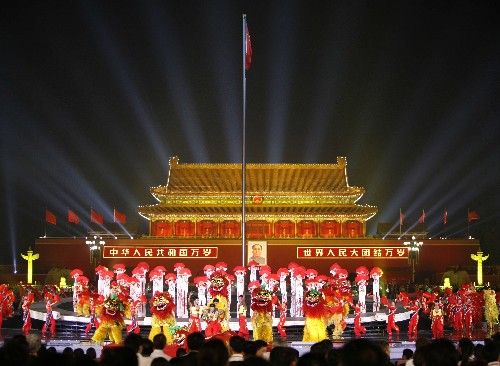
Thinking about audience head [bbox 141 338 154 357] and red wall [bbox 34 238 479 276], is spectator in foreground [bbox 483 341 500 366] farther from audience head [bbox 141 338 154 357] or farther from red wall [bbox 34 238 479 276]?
red wall [bbox 34 238 479 276]

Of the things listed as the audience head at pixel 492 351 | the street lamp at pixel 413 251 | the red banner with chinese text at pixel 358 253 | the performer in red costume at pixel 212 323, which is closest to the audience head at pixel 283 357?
the audience head at pixel 492 351

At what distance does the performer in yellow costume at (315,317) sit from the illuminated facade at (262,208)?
56.4ft

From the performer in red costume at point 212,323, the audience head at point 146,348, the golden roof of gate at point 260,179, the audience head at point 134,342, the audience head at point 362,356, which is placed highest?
the golden roof of gate at point 260,179

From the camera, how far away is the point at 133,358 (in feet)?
12.9

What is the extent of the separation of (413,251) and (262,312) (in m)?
17.9

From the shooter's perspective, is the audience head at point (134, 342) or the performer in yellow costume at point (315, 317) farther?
the performer in yellow costume at point (315, 317)

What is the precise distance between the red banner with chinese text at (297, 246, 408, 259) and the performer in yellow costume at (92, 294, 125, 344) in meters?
17.6

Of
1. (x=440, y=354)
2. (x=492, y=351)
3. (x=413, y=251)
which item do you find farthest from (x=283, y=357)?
(x=413, y=251)

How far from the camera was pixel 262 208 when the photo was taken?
109 feet

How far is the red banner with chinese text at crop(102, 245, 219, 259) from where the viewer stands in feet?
99.1

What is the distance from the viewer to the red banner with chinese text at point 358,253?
30219 mm

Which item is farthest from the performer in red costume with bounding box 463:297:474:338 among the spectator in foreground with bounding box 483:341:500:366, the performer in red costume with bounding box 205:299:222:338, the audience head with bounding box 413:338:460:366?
the audience head with bounding box 413:338:460:366

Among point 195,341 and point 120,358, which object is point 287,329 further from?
point 120,358

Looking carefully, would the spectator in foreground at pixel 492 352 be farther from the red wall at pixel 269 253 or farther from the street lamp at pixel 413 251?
the red wall at pixel 269 253
